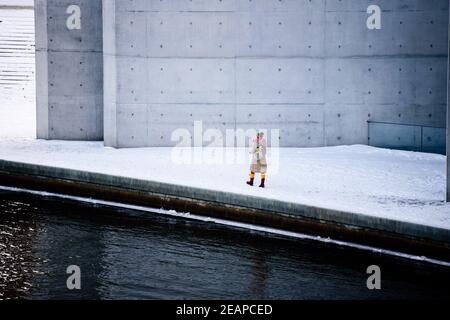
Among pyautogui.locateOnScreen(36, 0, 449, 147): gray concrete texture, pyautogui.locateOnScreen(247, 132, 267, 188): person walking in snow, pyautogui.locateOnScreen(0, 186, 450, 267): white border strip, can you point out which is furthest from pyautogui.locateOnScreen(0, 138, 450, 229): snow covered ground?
pyautogui.locateOnScreen(36, 0, 449, 147): gray concrete texture

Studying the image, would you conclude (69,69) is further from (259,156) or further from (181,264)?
(181,264)

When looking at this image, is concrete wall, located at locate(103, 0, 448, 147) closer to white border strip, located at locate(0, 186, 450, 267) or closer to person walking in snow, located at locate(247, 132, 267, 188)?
white border strip, located at locate(0, 186, 450, 267)

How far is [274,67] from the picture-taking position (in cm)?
2478

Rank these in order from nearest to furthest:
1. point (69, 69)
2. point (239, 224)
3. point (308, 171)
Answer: point (239, 224) → point (308, 171) → point (69, 69)

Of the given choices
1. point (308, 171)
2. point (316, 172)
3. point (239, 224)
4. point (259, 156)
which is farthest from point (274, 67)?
point (239, 224)

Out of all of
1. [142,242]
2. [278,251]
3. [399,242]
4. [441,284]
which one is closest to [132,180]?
[142,242]

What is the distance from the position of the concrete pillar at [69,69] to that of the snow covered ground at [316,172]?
945mm

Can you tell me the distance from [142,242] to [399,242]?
5.02 m

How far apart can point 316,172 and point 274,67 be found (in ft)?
17.4

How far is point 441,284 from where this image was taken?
42.8 feet

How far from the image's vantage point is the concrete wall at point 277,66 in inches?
963

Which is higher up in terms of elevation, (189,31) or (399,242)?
(189,31)

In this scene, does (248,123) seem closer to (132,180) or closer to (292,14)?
(292,14)
